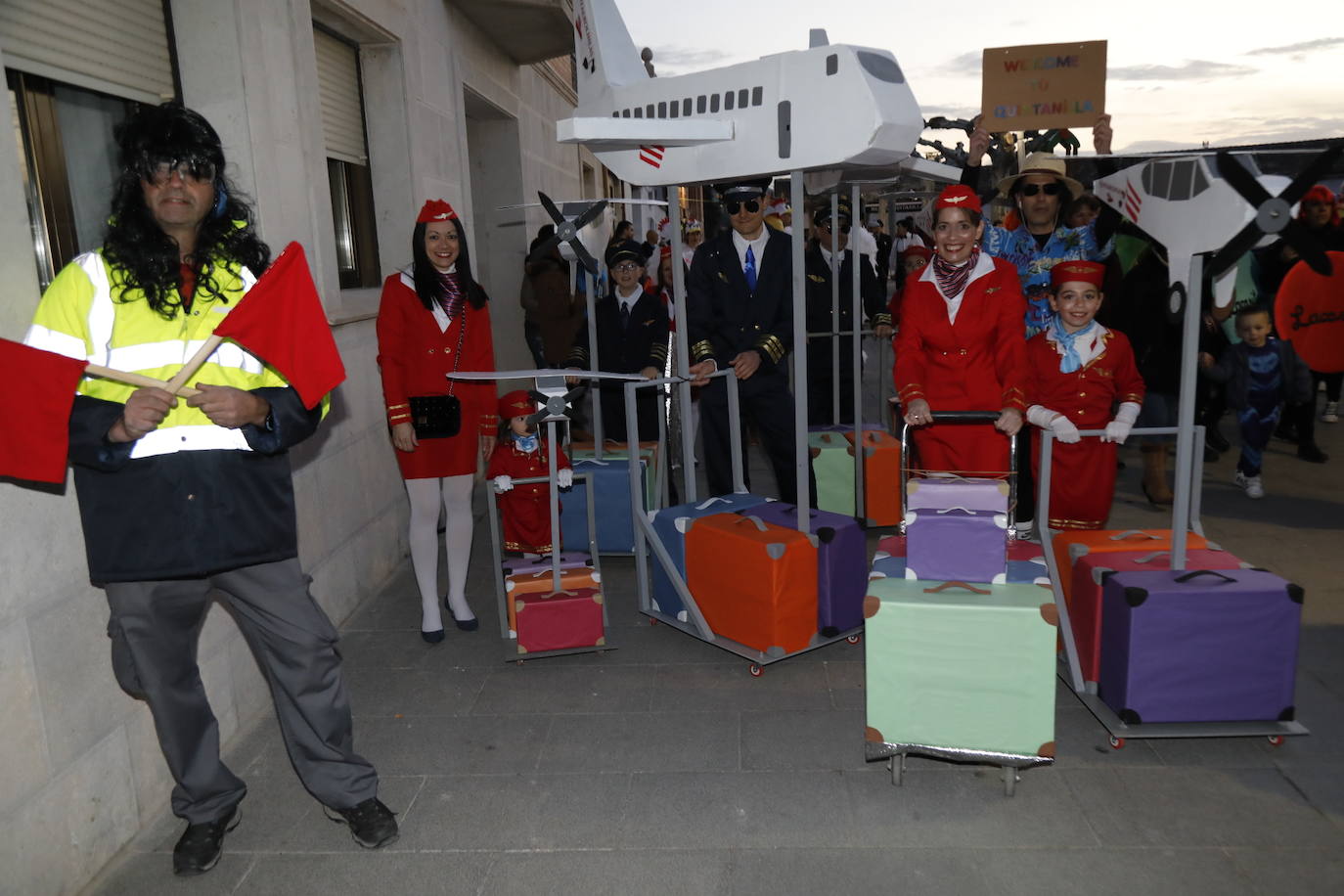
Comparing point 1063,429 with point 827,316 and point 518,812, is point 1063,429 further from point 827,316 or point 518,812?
point 827,316

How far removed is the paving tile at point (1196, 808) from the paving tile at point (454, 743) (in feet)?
6.52

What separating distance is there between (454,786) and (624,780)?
607 millimetres

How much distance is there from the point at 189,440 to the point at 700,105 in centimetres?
258

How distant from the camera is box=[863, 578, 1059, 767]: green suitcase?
10.6ft

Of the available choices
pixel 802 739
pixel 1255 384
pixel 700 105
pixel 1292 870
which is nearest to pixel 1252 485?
pixel 1255 384

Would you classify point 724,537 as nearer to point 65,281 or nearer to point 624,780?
point 624,780

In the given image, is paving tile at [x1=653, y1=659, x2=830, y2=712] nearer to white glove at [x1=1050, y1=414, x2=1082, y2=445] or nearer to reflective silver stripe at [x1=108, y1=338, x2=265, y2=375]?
white glove at [x1=1050, y1=414, x2=1082, y2=445]

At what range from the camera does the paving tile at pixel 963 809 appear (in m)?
3.08

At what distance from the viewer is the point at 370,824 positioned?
312cm

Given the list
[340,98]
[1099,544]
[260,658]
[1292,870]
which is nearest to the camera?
[1292,870]

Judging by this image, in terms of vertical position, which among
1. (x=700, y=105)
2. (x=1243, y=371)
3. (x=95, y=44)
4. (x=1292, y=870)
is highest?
(x=95, y=44)

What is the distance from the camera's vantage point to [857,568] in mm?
4570

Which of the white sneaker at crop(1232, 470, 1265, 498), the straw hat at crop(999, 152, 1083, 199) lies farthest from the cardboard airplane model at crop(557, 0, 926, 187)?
the white sneaker at crop(1232, 470, 1265, 498)

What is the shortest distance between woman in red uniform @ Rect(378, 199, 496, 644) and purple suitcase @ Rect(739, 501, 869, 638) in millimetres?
1493
